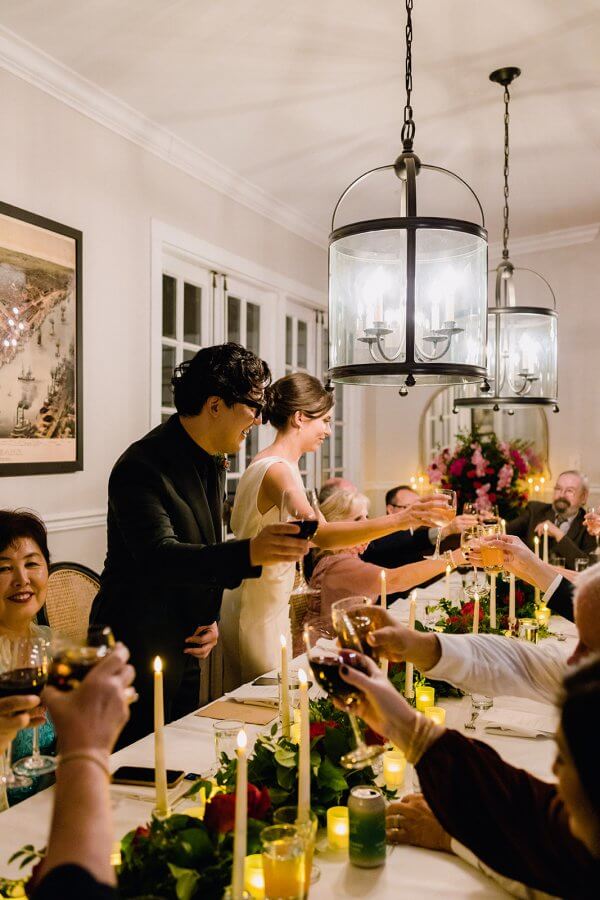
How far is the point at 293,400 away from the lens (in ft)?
8.57

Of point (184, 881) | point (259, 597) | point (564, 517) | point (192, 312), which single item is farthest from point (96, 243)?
point (564, 517)

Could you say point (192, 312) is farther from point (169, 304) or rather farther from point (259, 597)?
point (259, 597)

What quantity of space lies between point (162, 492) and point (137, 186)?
215 cm

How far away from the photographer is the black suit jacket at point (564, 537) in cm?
399

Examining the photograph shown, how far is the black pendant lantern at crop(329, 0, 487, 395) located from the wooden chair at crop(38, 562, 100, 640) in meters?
1.51

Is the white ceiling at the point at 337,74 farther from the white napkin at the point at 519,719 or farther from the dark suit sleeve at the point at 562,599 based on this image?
the white napkin at the point at 519,719

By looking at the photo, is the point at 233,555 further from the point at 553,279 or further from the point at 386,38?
the point at 553,279

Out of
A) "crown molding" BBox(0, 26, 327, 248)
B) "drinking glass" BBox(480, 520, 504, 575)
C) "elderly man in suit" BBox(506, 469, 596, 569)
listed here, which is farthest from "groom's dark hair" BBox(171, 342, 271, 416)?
"elderly man in suit" BBox(506, 469, 596, 569)

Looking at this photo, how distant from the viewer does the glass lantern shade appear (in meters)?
1.67

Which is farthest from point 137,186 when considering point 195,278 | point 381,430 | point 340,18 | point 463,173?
point 381,430

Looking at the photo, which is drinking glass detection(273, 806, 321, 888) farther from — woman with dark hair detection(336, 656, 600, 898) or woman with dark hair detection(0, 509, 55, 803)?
woman with dark hair detection(0, 509, 55, 803)

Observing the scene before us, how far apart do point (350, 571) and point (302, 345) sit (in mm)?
2877

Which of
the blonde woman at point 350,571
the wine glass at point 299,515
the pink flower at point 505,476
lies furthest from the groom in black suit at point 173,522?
the pink flower at point 505,476

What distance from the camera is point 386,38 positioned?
2791mm
